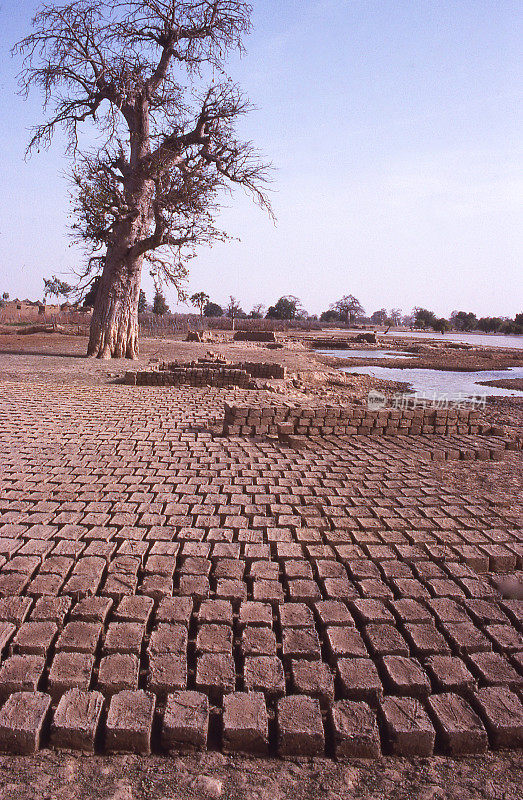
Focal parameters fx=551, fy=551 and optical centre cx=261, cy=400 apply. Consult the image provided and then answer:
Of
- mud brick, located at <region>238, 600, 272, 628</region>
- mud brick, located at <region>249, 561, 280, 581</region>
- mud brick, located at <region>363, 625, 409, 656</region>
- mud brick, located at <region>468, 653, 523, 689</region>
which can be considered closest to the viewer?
mud brick, located at <region>468, 653, 523, 689</region>

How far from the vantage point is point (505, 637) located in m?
2.38

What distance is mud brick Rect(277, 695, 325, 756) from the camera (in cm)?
183

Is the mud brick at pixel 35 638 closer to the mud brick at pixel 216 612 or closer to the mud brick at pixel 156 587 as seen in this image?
the mud brick at pixel 156 587

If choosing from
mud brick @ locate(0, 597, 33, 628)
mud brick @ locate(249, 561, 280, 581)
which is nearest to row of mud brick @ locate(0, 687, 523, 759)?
mud brick @ locate(0, 597, 33, 628)

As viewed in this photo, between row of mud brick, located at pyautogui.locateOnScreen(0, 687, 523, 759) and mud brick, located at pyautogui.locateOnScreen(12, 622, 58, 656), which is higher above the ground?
mud brick, located at pyautogui.locateOnScreen(12, 622, 58, 656)

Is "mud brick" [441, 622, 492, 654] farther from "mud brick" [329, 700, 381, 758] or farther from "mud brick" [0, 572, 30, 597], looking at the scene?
"mud brick" [0, 572, 30, 597]

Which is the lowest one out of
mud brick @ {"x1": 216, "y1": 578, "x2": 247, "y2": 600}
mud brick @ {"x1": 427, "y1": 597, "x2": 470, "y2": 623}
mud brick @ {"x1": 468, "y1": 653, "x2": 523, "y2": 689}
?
mud brick @ {"x1": 468, "y1": 653, "x2": 523, "y2": 689}

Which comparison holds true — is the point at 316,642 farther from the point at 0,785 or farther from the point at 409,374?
the point at 409,374

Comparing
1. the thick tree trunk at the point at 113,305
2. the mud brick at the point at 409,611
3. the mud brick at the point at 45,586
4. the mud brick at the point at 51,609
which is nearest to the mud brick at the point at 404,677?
the mud brick at the point at 409,611

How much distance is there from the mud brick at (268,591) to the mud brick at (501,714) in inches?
35.9

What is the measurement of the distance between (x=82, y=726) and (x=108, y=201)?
1477 centimetres

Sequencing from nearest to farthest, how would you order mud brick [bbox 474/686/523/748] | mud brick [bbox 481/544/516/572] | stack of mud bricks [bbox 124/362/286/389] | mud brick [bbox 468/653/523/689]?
mud brick [bbox 474/686/523/748]
mud brick [bbox 468/653/523/689]
mud brick [bbox 481/544/516/572]
stack of mud bricks [bbox 124/362/286/389]

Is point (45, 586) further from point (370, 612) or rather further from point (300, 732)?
point (370, 612)

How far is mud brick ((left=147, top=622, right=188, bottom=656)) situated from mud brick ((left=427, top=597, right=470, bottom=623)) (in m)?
1.14
